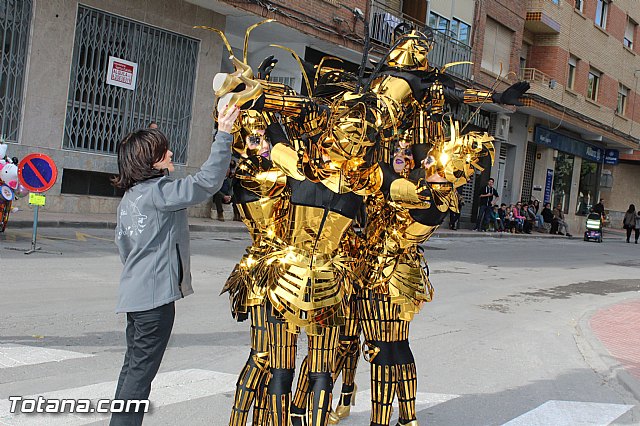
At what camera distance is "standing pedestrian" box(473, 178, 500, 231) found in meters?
26.5

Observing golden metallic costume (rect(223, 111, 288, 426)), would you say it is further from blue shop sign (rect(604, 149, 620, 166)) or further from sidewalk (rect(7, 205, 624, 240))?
blue shop sign (rect(604, 149, 620, 166))

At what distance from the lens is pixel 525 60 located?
32750 millimetres

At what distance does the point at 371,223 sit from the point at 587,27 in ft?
111

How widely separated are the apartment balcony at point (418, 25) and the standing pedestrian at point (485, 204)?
3.94 meters

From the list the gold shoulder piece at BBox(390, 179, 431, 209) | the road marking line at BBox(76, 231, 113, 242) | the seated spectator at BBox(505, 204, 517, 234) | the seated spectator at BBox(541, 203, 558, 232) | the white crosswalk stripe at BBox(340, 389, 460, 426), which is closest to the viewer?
the gold shoulder piece at BBox(390, 179, 431, 209)

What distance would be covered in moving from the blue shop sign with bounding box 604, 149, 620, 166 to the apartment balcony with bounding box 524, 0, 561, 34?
1028cm

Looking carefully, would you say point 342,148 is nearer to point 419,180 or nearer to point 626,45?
point 419,180

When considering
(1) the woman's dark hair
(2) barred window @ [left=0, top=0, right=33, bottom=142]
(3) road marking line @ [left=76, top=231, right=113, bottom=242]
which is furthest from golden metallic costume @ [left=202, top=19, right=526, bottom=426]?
(2) barred window @ [left=0, top=0, right=33, bottom=142]

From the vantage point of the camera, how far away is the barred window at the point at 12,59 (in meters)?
14.3

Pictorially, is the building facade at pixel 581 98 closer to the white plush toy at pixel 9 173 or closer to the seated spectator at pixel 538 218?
the seated spectator at pixel 538 218

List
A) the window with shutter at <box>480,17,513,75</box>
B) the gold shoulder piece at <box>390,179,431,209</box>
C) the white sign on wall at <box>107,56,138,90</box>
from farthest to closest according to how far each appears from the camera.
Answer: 1. the window with shutter at <box>480,17,513,75</box>
2. the white sign on wall at <box>107,56,138,90</box>
3. the gold shoulder piece at <box>390,179,431,209</box>

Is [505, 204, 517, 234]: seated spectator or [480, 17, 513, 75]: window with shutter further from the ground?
[480, 17, 513, 75]: window with shutter

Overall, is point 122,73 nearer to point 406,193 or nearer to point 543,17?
point 406,193

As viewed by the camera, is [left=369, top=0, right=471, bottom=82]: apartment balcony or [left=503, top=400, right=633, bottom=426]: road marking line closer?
[left=503, top=400, right=633, bottom=426]: road marking line
